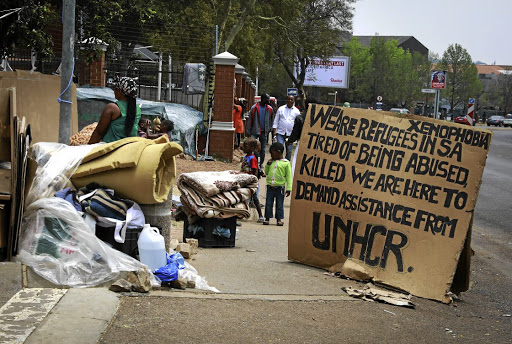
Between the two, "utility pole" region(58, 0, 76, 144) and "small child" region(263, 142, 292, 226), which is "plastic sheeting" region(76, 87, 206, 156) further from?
"utility pole" region(58, 0, 76, 144)

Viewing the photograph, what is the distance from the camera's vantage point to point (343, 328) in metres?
5.60

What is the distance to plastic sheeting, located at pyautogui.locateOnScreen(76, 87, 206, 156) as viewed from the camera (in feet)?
59.0

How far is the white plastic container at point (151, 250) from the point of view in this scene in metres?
6.30

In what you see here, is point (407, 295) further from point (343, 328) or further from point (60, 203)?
point (60, 203)

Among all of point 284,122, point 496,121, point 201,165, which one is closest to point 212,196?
point 284,122

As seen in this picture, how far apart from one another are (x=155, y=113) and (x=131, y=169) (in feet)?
38.9

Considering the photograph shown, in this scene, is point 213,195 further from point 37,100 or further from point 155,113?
point 155,113

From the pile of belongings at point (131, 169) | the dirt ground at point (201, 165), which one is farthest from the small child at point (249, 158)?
the dirt ground at point (201, 165)

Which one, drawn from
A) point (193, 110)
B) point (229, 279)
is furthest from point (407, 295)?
point (193, 110)

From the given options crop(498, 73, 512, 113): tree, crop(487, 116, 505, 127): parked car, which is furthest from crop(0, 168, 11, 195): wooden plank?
crop(498, 73, 512, 113): tree

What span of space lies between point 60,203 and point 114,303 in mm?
1141

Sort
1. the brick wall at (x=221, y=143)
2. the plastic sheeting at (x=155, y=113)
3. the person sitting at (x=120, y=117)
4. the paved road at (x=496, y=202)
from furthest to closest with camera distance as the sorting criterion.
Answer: the brick wall at (x=221, y=143)
the plastic sheeting at (x=155, y=113)
the paved road at (x=496, y=202)
the person sitting at (x=120, y=117)

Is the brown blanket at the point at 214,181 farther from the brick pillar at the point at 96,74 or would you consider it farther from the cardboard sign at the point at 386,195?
the brick pillar at the point at 96,74

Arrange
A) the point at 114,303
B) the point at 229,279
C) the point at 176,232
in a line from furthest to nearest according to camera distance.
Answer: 1. the point at 176,232
2. the point at 229,279
3. the point at 114,303
